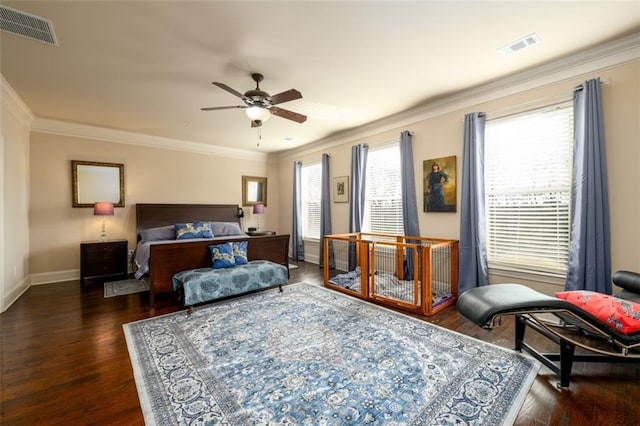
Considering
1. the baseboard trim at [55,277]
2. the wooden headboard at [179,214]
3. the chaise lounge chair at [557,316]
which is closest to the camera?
the chaise lounge chair at [557,316]

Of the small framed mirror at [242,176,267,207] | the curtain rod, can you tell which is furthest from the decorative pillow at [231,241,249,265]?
the curtain rod

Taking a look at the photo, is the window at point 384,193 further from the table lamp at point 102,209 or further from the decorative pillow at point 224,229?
the table lamp at point 102,209

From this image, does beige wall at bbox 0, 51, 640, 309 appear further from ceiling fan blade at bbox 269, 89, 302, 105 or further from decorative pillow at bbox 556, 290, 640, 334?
ceiling fan blade at bbox 269, 89, 302, 105

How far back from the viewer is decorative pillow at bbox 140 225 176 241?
5131 mm

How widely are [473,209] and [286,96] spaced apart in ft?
8.98

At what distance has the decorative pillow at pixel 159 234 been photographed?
16.8 ft

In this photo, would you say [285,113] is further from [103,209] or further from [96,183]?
[96,183]

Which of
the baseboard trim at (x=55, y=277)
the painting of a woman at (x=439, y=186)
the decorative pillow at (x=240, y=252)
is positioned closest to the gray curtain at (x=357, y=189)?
the painting of a woman at (x=439, y=186)

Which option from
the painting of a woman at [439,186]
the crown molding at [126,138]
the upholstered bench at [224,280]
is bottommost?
the upholstered bench at [224,280]

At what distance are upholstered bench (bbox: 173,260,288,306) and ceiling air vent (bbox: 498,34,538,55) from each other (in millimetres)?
3760

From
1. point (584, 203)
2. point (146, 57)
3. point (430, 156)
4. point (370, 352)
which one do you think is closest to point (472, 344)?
point (370, 352)

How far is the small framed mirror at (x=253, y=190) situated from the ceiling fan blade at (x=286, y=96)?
4234mm

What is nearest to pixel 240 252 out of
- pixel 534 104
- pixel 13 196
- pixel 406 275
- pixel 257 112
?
pixel 257 112

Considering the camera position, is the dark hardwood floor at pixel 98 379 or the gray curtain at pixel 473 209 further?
the gray curtain at pixel 473 209
